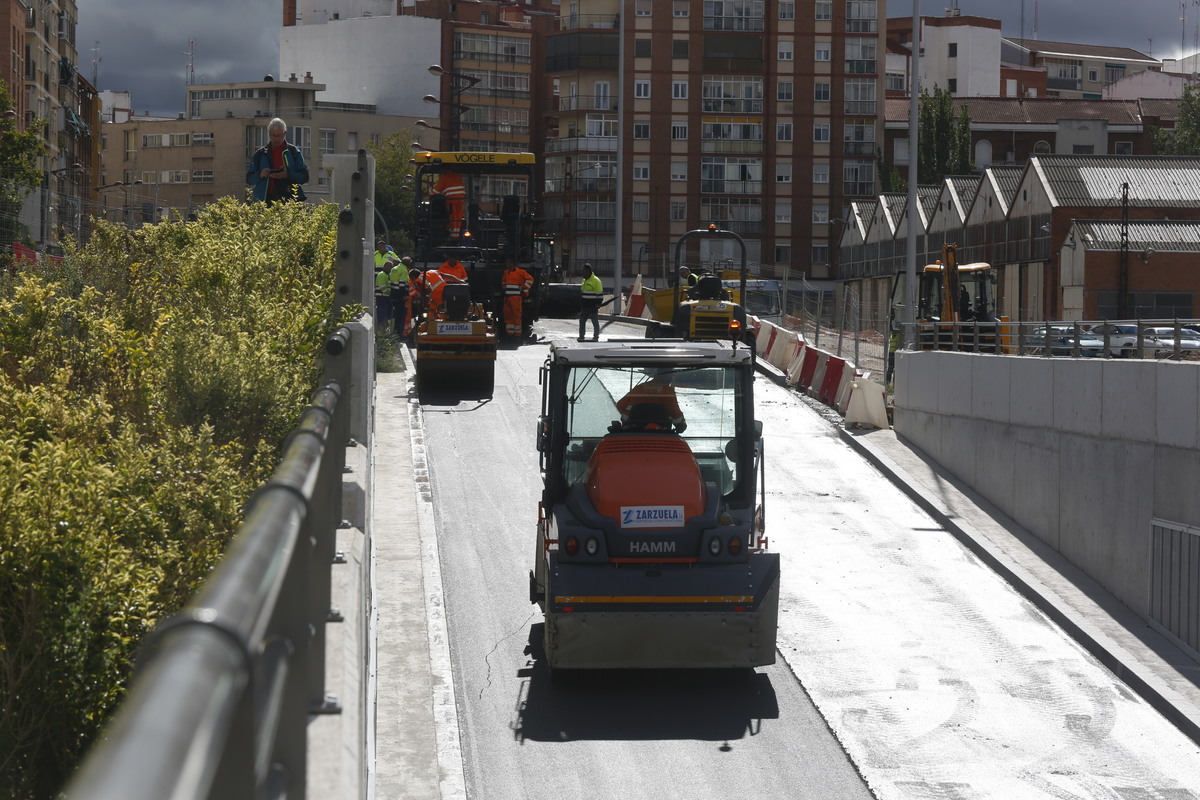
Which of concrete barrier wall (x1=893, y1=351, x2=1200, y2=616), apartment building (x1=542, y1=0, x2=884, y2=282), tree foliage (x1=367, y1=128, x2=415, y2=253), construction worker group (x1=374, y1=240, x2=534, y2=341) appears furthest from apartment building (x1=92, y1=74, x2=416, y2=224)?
concrete barrier wall (x1=893, y1=351, x2=1200, y2=616)

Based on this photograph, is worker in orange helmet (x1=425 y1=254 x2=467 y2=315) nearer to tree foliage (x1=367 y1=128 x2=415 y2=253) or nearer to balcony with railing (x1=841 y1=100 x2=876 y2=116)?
tree foliage (x1=367 y1=128 x2=415 y2=253)

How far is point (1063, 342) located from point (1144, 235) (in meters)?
30.1

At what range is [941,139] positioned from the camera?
257ft

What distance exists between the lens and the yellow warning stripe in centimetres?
1080

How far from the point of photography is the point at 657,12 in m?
84.2

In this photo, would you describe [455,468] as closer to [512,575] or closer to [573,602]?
[512,575]

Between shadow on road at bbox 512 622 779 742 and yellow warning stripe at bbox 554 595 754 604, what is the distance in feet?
3.10

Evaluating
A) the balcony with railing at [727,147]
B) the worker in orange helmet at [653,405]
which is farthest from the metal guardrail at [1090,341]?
the balcony with railing at [727,147]

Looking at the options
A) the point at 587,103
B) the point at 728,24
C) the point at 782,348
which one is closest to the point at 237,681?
the point at 782,348

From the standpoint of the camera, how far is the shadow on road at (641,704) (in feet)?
35.1

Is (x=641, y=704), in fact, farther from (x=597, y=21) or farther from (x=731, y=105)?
(x=597, y=21)

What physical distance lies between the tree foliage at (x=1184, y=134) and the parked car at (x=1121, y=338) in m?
72.2

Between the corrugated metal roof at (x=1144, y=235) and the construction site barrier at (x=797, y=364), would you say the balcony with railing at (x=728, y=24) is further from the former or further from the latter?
the construction site barrier at (x=797, y=364)

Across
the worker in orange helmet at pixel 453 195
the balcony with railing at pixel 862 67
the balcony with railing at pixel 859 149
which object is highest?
the balcony with railing at pixel 862 67
